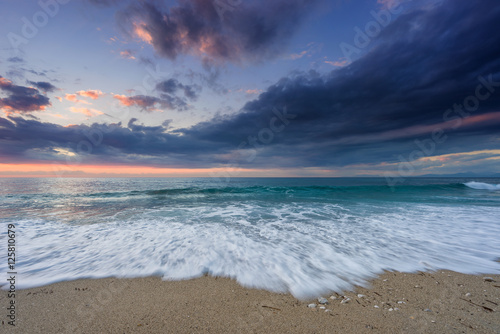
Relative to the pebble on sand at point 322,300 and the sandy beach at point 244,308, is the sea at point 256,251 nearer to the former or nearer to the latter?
the pebble on sand at point 322,300

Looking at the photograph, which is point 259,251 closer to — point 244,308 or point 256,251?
point 256,251

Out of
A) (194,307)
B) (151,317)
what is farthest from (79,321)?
(194,307)

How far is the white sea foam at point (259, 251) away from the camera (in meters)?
4.01

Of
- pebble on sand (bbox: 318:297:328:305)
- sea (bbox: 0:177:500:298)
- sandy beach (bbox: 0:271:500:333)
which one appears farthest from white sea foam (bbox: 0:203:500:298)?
sandy beach (bbox: 0:271:500:333)

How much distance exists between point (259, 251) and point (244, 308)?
2333 mm

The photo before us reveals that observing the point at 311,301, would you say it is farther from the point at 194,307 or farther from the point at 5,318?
the point at 5,318

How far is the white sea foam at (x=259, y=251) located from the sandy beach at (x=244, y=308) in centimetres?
36

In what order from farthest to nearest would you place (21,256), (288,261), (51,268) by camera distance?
(21,256) < (288,261) < (51,268)

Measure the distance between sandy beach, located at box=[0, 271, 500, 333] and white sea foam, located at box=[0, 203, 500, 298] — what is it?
357 millimetres

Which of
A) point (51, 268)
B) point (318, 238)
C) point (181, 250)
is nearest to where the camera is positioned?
point (51, 268)

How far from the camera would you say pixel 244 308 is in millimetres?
2943

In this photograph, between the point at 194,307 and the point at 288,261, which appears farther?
the point at 288,261

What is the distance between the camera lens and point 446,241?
19.9 ft

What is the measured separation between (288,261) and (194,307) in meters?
2.44
